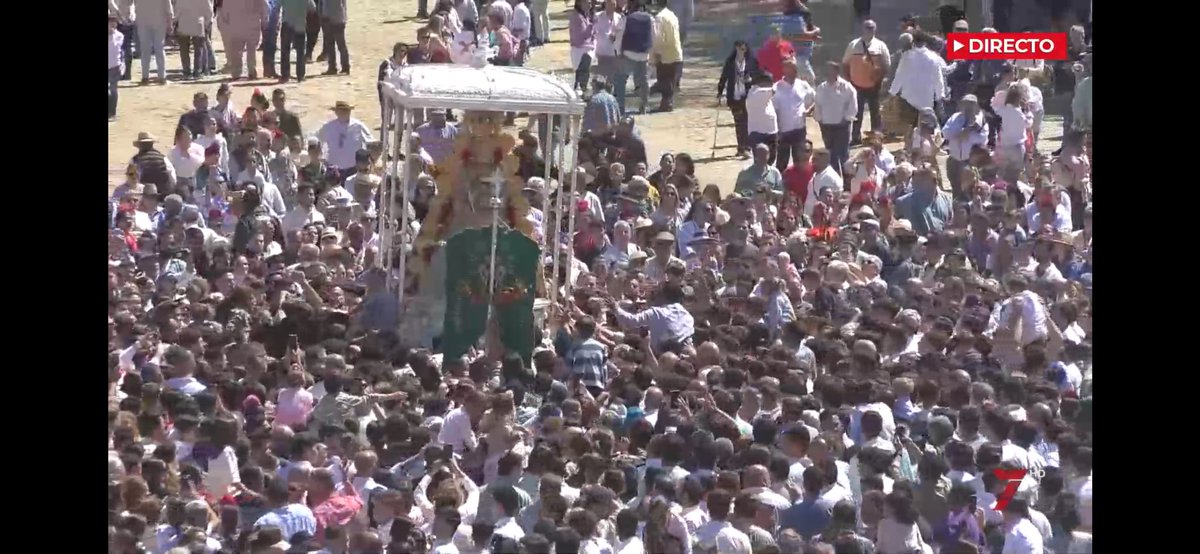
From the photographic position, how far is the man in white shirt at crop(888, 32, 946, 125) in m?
25.6

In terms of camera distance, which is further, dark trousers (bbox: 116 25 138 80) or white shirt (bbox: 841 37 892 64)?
dark trousers (bbox: 116 25 138 80)

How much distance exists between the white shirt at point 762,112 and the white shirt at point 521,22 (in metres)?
4.60

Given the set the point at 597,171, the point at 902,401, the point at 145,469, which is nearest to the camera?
the point at 145,469

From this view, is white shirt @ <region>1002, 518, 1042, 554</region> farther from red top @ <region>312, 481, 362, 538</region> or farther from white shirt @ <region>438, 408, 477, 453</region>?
red top @ <region>312, 481, 362, 538</region>

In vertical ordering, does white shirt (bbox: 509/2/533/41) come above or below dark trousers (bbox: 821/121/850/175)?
above

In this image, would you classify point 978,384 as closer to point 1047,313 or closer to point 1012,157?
point 1047,313

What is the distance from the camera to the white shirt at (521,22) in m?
28.9

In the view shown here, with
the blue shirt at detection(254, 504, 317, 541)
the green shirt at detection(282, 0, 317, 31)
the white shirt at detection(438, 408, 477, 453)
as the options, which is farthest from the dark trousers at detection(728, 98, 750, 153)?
the blue shirt at detection(254, 504, 317, 541)

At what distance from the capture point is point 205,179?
22.5 m

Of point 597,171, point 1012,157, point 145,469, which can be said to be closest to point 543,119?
point 597,171

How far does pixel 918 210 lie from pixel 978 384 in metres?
6.10

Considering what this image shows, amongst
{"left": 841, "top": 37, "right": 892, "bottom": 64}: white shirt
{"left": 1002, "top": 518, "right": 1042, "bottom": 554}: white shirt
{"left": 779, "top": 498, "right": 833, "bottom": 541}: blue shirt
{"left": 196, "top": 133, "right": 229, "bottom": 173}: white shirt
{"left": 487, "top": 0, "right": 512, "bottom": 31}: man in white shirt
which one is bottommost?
{"left": 1002, "top": 518, "right": 1042, "bottom": 554}: white shirt

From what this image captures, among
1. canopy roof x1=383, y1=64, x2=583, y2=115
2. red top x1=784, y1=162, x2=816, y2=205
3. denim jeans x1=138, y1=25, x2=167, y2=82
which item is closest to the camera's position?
canopy roof x1=383, y1=64, x2=583, y2=115

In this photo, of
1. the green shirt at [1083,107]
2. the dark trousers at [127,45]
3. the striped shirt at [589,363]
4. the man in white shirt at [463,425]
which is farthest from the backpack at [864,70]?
the man in white shirt at [463,425]
